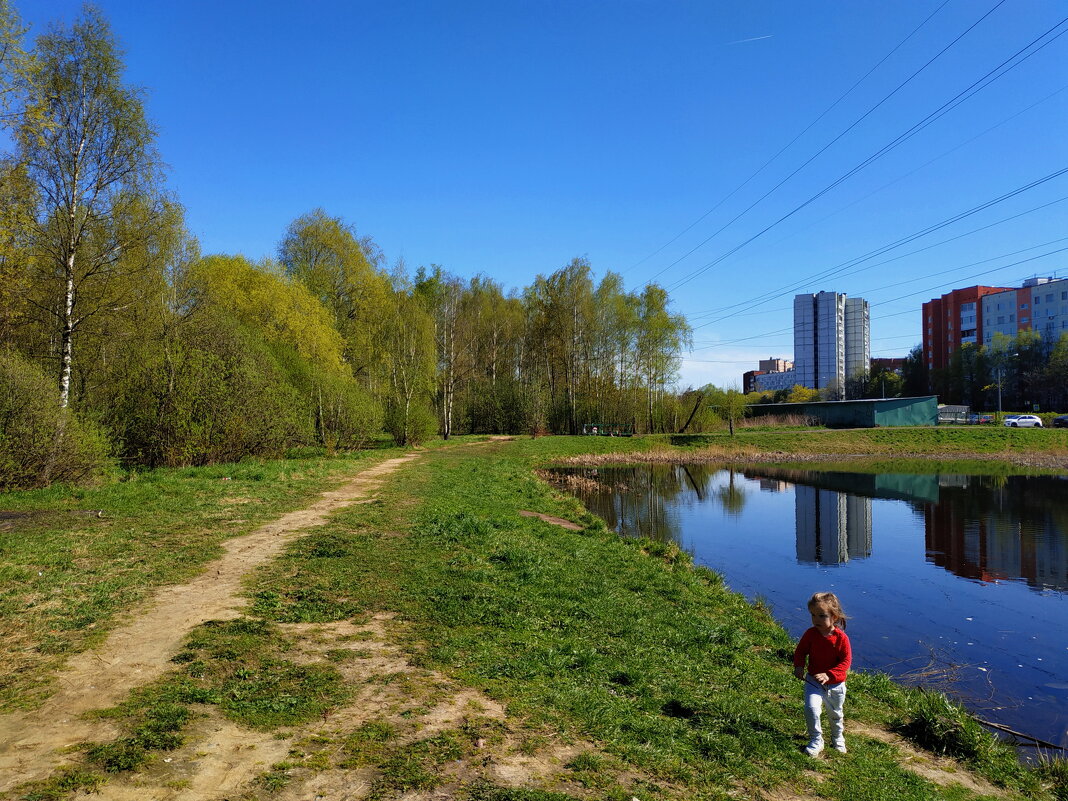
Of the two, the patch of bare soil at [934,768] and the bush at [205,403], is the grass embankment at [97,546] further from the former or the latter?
the patch of bare soil at [934,768]

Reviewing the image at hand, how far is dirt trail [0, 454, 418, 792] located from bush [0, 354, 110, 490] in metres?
7.93

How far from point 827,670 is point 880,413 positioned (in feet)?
186

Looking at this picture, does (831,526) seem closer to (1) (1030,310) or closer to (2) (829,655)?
(2) (829,655)

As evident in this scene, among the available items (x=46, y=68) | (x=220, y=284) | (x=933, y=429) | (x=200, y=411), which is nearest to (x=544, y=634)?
(x=200, y=411)

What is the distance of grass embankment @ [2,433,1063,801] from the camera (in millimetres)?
3986

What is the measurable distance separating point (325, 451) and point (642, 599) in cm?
2239

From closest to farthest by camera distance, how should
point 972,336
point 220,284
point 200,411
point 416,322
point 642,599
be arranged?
1. point 642,599
2. point 200,411
3. point 220,284
4. point 416,322
5. point 972,336

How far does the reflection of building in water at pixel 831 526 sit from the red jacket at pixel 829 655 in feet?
35.0

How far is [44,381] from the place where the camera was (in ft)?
47.5

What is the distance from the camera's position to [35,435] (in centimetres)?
1394

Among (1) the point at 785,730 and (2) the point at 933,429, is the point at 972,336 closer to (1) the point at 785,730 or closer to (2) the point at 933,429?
(2) the point at 933,429

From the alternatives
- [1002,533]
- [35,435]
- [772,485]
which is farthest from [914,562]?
[35,435]

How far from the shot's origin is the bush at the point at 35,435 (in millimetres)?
13578

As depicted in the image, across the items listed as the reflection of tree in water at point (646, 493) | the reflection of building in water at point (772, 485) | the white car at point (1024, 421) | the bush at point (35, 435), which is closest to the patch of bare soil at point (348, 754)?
the reflection of tree in water at point (646, 493)
